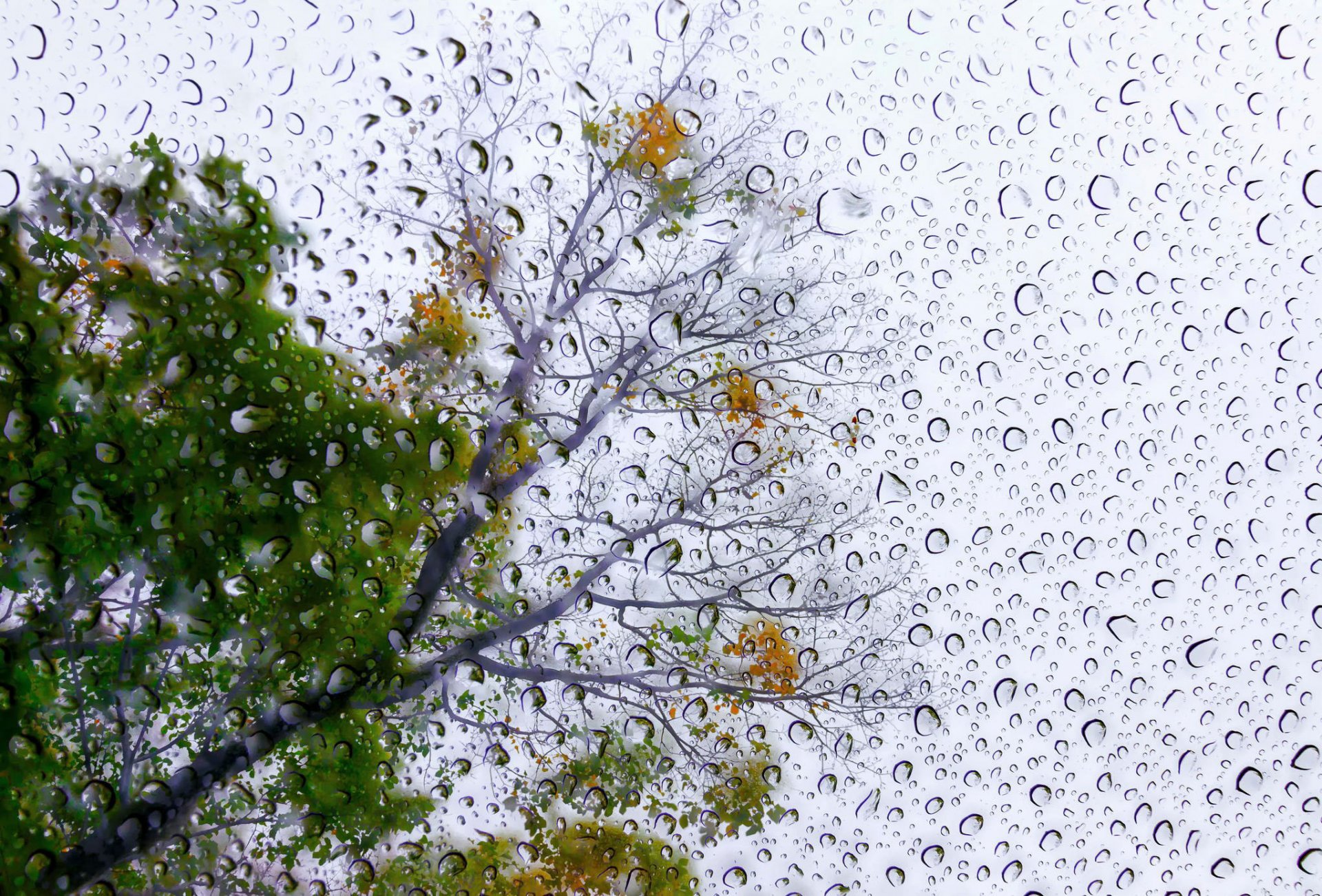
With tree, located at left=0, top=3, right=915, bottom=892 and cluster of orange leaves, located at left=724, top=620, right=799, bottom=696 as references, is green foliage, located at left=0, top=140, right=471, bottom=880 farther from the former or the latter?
cluster of orange leaves, located at left=724, top=620, right=799, bottom=696

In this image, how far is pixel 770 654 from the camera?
2.42m

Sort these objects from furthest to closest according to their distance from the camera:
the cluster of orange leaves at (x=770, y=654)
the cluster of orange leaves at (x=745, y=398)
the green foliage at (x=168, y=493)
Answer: the cluster of orange leaves at (x=745, y=398)
the cluster of orange leaves at (x=770, y=654)
the green foliage at (x=168, y=493)

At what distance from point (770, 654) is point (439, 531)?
1151mm

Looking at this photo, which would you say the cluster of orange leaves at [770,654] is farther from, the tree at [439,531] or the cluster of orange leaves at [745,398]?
the cluster of orange leaves at [745,398]

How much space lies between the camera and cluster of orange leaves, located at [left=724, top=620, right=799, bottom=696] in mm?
2391

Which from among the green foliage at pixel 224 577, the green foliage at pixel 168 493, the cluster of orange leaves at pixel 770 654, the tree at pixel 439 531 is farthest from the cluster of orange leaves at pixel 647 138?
the cluster of orange leaves at pixel 770 654

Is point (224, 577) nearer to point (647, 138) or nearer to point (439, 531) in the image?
point (439, 531)

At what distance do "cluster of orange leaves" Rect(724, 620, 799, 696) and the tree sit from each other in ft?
0.04

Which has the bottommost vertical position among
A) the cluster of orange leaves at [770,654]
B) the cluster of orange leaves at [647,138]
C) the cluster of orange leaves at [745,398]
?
the cluster of orange leaves at [770,654]

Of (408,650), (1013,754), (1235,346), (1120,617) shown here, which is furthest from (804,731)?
(1235,346)

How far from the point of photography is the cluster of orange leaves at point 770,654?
2.39m

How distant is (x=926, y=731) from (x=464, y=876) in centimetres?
144

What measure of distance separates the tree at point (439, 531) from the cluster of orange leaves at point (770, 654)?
0.04 feet

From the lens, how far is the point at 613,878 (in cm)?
219
